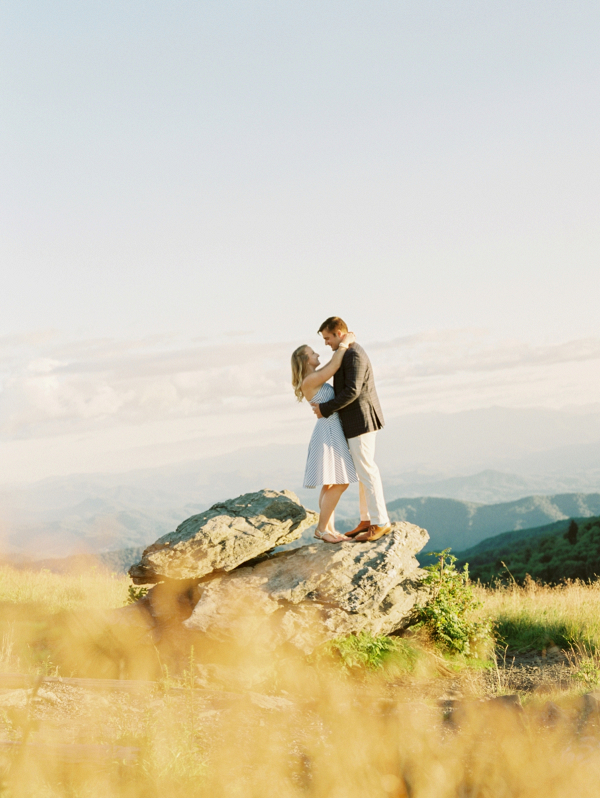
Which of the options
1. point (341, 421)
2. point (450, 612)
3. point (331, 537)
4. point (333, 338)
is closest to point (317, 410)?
point (341, 421)

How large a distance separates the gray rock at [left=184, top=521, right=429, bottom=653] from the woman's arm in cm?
303

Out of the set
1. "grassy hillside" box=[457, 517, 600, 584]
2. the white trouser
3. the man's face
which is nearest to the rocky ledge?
the white trouser

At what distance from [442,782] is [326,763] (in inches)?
51.5

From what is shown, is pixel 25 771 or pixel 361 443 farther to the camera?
pixel 361 443

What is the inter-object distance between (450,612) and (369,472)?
3.43 m

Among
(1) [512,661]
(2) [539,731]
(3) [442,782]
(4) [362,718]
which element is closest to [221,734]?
(4) [362,718]

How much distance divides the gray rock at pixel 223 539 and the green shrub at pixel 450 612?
2600 mm

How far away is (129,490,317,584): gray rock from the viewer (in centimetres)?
1061

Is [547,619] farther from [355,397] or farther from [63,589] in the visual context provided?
[63,589]

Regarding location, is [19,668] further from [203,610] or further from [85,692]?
[203,610]

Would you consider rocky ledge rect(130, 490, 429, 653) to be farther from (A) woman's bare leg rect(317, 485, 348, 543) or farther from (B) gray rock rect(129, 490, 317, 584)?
(A) woman's bare leg rect(317, 485, 348, 543)

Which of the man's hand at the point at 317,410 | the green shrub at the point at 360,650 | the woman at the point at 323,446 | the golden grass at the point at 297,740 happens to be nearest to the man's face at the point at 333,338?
the woman at the point at 323,446

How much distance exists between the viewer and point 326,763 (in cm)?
702

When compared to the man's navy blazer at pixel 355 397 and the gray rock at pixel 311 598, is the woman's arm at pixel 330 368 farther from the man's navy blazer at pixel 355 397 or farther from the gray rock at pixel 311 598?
the gray rock at pixel 311 598
